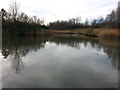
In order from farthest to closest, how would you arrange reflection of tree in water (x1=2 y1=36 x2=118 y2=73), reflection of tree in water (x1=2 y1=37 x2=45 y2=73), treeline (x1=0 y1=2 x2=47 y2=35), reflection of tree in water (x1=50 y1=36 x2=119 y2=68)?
treeline (x1=0 y1=2 x2=47 y2=35) → reflection of tree in water (x1=50 y1=36 x2=119 y2=68) → reflection of tree in water (x1=2 y1=36 x2=118 y2=73) → reflection of tree in water (x1=2 y1=37 x2=45 y2=73)

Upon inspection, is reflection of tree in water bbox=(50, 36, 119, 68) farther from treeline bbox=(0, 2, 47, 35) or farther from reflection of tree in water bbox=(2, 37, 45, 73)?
treeline bbox=(0, 2, 47, 35)

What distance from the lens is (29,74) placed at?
5.45 metres

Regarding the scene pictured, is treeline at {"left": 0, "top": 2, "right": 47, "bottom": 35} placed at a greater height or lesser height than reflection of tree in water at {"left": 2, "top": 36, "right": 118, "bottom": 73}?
greater

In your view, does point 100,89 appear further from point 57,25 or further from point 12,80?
point 57,25

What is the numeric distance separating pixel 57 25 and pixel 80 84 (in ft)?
176

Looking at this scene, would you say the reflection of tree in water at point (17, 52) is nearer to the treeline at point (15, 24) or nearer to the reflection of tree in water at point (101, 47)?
the reflection of tree in water at point (101, 47)

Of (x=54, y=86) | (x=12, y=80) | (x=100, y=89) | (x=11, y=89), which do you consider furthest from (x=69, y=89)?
(x=12, y=80)

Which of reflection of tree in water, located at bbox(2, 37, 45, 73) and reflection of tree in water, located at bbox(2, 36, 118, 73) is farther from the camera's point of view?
reflection of tree in water, located at bbox(2, 36, 118, 73)

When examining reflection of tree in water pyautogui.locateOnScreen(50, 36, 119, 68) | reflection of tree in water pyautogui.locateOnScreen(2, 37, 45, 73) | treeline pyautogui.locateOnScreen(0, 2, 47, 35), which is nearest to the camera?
reflection of tree in water pyautogui.locateOnScreen(2, 37, 45, 73)

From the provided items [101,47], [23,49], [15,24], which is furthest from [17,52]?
[15,24]

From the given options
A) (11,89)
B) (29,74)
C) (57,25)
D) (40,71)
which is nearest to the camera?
(11,89)

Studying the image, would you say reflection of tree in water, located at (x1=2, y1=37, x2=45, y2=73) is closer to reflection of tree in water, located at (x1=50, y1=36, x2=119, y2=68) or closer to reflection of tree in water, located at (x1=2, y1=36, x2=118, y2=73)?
reflection of tree in water, located at (x1=2, y1=36, x2=118, y2=73)

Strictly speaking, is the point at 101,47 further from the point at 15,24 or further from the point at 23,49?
the point at 15,24

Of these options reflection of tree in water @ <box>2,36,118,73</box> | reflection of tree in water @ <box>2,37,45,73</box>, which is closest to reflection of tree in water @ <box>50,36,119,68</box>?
reflection of tree in water @ <box>2,36,118,73</box>
